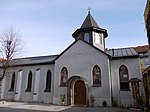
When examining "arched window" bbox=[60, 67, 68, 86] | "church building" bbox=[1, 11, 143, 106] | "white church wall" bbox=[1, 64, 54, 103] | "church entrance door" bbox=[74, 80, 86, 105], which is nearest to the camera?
"church building" bbox=[1, 11, 143, 106]

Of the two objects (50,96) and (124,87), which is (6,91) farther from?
(124,87)

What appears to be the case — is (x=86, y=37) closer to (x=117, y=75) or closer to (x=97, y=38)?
(x=97, y=38)

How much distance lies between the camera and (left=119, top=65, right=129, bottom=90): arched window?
1575 centimetres

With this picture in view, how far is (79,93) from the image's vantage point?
664 inches

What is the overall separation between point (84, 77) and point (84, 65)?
1.39 metres

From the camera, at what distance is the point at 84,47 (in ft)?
58.0

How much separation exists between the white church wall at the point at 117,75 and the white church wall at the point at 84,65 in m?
0.89

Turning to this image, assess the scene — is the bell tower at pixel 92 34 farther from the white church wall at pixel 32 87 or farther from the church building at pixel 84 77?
the white church wall at pixel 32 87

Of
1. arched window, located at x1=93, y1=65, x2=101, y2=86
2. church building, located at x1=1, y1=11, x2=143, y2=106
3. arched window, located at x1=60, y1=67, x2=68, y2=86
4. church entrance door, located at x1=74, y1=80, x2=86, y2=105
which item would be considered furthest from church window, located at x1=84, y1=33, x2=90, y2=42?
church entrance door, located at x1=74, y1=80, x2=86, y2=105

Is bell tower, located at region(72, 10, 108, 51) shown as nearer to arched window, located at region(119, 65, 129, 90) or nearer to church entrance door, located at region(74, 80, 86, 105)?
arched window, located at region(119, 65, 129, 90)

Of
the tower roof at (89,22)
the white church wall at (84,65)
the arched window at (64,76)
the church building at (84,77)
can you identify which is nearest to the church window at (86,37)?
the church building at (84,77)

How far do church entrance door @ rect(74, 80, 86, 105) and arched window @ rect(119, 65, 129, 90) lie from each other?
4.23 meters

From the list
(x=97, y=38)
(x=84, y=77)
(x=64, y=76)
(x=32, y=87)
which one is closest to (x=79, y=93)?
(x=84, y=77)

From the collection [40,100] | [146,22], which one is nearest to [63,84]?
[40,100]
